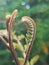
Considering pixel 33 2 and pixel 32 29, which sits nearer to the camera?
pixel 32 29

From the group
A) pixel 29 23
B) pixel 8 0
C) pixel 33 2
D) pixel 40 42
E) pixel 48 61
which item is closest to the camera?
pixel 29 23

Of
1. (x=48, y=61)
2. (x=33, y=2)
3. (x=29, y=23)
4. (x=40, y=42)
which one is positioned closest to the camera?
(x=29, y=23)

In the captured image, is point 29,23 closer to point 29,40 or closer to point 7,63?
point 29,40

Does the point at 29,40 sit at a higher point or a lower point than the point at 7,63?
higher

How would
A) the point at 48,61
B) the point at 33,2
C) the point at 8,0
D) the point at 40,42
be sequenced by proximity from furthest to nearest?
the point at 8,0 → the point at 33,2 → the point at 48,61 → the point at 40,42

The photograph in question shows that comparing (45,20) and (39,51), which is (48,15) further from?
(39,51)

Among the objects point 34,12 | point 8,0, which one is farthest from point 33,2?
point 34,12

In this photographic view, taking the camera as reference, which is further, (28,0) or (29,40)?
(28,0)

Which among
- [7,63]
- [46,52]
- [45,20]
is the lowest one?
[7,63]

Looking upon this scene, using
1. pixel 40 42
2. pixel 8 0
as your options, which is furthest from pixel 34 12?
pixel 8 0
